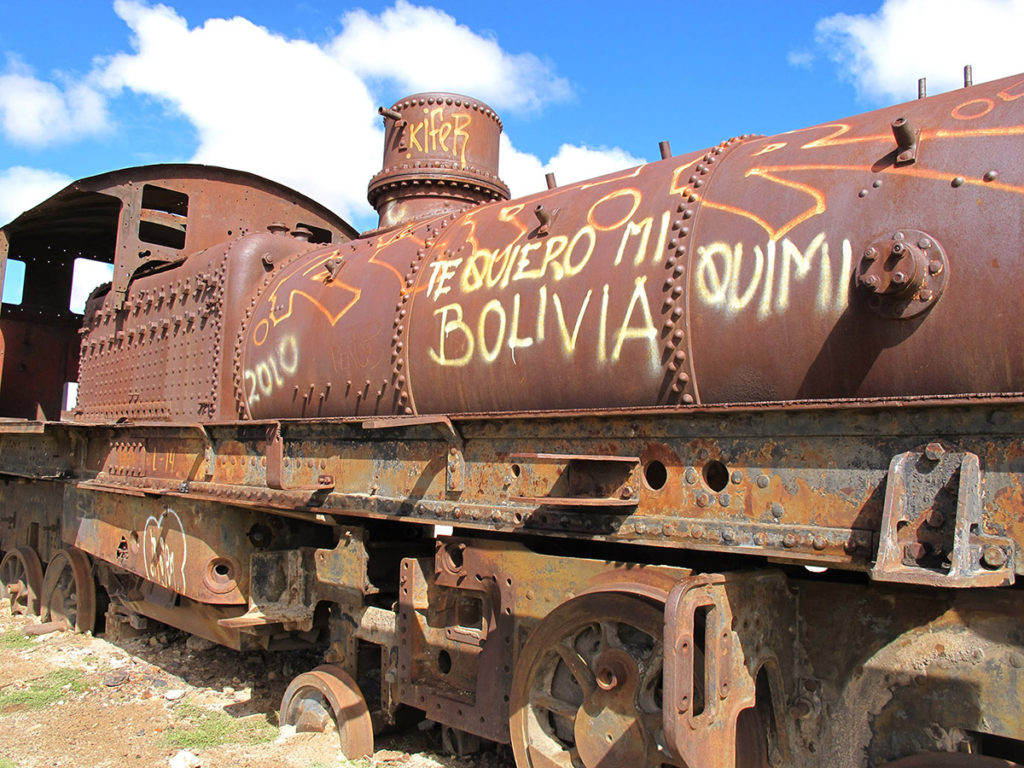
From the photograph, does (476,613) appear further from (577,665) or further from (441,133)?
(441,133)

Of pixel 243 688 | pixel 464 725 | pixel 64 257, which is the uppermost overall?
pixel 64 257

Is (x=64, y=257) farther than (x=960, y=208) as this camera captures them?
Yes

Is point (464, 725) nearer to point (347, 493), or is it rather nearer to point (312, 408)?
point (347, 493)

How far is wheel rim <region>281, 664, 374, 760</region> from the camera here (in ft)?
15.6

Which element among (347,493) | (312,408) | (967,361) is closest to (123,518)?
(312,408)

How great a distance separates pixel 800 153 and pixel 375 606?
3.39 meters

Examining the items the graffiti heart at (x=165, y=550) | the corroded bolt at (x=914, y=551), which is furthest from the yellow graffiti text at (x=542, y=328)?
the graffiti heart at (x=165, y=550)

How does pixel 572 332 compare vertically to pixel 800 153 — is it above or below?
below

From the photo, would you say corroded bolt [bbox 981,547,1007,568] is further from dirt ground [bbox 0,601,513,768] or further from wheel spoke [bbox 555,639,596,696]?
dirt ground [bbox 0,601,513,768]

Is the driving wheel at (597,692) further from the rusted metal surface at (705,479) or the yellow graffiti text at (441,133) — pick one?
the yellow graffiti text at (441,133)

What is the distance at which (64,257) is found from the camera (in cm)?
1015

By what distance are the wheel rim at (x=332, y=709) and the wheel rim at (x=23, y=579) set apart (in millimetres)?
5175

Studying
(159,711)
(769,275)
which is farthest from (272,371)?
(769,275)

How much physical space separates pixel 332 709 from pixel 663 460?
2.93 metres
